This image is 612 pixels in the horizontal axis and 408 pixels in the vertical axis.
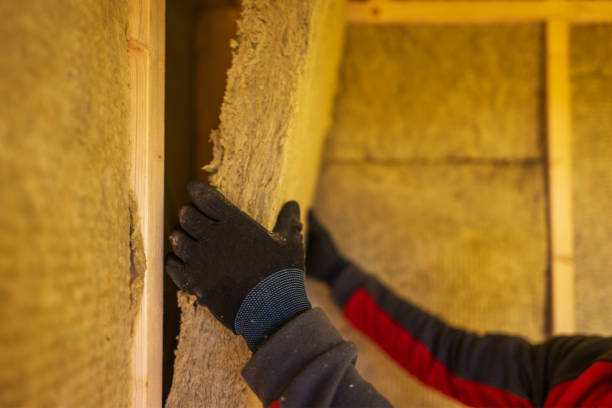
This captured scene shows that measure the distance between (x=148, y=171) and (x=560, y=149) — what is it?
3.89 ft

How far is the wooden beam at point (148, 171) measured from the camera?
0.58 meters

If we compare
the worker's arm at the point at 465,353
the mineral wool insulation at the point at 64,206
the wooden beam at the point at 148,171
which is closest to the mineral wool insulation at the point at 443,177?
the worker's arm at the point at 465,353

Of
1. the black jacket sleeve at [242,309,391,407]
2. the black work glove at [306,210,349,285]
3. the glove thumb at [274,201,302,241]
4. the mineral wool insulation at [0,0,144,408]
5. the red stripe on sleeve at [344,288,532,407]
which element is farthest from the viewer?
the black work glove at [306,210,349,285]

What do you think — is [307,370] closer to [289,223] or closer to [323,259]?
[289,223]

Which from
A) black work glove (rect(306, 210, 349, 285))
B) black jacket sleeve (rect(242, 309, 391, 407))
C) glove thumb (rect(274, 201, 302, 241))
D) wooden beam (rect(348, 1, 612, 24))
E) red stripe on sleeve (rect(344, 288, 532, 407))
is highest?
wooden beam (rect(348, 1, 612, 24))

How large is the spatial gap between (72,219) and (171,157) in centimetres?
61

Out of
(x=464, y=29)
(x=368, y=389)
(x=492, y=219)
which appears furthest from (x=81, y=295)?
(x=464, y=29)

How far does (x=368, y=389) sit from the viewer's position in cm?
57

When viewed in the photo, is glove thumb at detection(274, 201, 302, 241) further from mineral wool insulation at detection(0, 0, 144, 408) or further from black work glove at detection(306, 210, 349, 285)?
black work glove at detection(306, 210, 349, 285)

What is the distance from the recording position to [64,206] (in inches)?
15.2

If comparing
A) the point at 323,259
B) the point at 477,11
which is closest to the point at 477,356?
the point at 323,259

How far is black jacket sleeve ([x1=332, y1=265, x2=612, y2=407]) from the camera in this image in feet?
2.48

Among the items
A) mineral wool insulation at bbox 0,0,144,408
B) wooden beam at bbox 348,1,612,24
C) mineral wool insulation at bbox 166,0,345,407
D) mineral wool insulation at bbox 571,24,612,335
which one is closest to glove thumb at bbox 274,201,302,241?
mineral wool insulation at bbox 166,0,345,407

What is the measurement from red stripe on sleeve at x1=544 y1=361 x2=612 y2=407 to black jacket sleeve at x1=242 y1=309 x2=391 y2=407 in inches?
16.3
